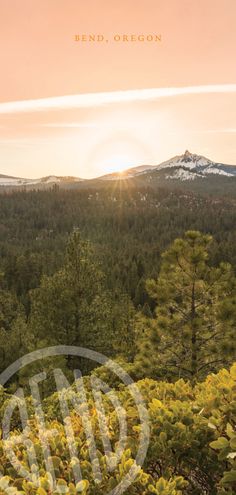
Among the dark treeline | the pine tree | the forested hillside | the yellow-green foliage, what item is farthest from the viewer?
the dark treeline

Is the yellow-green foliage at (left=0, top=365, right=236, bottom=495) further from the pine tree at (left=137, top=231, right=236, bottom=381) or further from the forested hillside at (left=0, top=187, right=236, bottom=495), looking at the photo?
the pine tree at (left=137, top=231, right=236, bottom=381)

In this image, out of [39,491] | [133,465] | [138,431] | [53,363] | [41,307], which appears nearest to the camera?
[39,491]

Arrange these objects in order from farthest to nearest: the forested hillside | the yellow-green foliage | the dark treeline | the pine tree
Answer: the dark treeline, the pine tree, the forested hillside, the yellow-green foliage

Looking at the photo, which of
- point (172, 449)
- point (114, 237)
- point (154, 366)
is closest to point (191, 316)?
point (154, 366)

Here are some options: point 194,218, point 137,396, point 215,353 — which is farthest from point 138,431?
point 194,218

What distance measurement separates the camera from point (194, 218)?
173625mm

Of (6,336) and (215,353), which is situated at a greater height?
(215,353)

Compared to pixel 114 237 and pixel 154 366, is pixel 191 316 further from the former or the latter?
pixel 114 237

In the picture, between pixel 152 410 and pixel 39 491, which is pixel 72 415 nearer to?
pixel 152 410

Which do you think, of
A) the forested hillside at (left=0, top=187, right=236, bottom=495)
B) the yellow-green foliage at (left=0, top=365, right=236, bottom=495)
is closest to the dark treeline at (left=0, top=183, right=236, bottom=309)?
the forested hillside at (left=0, top=187, right=236, bottom=495)

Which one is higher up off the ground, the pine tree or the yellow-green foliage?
the yellow-green foliage

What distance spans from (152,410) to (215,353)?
30.3 ft

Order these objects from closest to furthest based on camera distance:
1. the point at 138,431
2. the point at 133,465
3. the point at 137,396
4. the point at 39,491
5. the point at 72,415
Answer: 1. the point at 39,491
2. the point at 133,465
3. the point at 138,431
4. the point at 72,415
5. the point at 137,396

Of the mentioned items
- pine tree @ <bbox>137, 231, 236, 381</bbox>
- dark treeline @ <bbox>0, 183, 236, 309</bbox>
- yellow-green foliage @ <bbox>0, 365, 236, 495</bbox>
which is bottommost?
dark treeline @ <bbox>0, 183, 236, 309</bbox>
